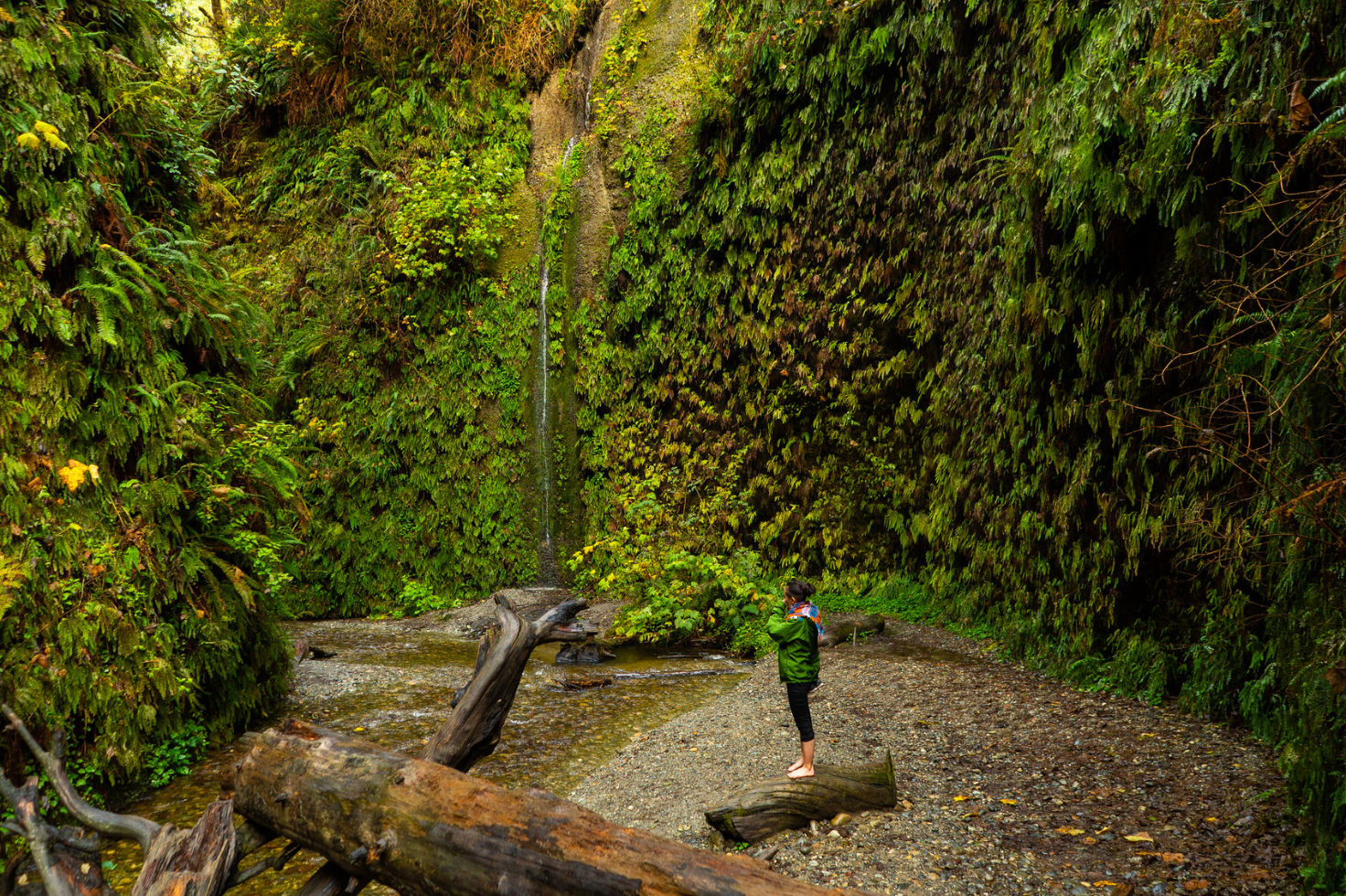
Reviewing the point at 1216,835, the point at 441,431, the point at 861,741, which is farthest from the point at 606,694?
the point at 441,431

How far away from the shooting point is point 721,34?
1264cm

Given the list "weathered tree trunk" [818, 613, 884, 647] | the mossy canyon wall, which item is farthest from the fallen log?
"weathered tree trunk" [818, 613, 884, 647]

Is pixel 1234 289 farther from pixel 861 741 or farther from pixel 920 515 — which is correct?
pixel 920 515

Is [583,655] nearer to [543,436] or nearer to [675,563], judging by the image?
[675,563]

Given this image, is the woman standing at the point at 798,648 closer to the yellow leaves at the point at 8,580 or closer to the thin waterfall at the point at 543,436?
the yellow leaves at the point at 8,580

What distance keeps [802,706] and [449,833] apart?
2434 mm

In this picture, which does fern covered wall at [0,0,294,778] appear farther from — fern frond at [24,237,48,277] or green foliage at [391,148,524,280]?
green foliage at [391,148,524,280]

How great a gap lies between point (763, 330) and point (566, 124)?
6593 millimetres

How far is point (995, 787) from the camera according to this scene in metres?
4.57

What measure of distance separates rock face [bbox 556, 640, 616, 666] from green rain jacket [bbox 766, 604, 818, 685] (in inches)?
189

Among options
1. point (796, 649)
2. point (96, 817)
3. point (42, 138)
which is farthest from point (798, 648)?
point (42, 138)

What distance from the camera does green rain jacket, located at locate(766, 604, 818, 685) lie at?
477cm

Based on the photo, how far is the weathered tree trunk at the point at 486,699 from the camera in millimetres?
3939

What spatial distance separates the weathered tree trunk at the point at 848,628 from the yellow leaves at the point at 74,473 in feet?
23.0
